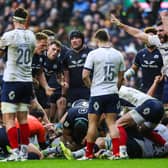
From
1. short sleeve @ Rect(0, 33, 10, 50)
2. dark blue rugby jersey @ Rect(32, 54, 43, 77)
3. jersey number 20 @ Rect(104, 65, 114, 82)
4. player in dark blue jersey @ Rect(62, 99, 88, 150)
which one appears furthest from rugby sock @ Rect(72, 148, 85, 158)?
dark blue rugby jersey @ Rect(32, 54, 43, 77)

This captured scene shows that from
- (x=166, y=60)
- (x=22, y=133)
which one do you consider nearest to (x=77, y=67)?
(x=166, y=60)

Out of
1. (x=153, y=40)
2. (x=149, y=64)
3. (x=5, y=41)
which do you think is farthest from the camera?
(x=149, y=64)

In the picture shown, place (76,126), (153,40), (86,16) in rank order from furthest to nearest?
(86,16)
(76,126)
(153,40)

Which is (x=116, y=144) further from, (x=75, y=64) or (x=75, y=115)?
(x=75, y=64)

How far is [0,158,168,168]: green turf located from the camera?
13586 mm

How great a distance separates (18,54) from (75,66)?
3866mm

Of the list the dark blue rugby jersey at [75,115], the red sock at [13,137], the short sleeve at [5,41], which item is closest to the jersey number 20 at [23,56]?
the short sleeve at [5,41]

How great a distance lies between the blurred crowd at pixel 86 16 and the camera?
2861cm

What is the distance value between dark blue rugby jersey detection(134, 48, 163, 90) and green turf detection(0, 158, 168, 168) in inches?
150

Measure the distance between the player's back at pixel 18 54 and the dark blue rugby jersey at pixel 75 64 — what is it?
365 cm

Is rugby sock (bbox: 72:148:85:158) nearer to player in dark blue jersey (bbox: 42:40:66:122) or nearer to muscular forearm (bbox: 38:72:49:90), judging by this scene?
muscular forearm (bbox: 38:72:49:90)

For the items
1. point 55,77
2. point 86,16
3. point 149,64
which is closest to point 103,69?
point 149,64

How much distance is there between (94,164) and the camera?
548 inches

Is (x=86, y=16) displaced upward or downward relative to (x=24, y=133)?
upward
